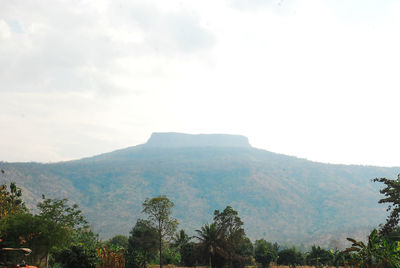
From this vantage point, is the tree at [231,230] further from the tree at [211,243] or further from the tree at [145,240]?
the tree at [145,240]

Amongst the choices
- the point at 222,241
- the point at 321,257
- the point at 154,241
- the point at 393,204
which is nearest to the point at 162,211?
the point at 154,241

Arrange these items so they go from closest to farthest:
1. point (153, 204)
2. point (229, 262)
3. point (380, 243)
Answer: point (380, 243) → point (153, 204) → point (229, 262)

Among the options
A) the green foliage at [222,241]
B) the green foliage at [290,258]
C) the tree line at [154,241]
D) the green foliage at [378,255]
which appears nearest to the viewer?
the green foliage at [378,255]

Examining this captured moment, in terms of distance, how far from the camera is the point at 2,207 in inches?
1780

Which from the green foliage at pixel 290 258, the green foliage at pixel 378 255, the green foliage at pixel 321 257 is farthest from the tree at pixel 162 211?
the green foliage at pixel 321 257

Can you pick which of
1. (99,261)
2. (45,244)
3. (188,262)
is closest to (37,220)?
(45,244)

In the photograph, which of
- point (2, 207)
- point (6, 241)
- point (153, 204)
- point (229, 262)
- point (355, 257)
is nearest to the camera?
point (6, 241)

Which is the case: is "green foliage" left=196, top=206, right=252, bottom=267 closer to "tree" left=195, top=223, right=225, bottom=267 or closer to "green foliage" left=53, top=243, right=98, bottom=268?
"tree" left=195, top=223, right=225, bottom=267

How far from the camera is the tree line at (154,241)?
31.4 meters

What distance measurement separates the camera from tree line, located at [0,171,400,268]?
31.4 meters

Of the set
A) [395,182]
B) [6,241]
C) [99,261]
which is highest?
[395,182]

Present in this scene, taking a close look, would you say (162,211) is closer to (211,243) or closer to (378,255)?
(211,243)

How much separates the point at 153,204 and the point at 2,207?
19398 millimetres

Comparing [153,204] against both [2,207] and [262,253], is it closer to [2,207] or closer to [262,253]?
[2,207]
